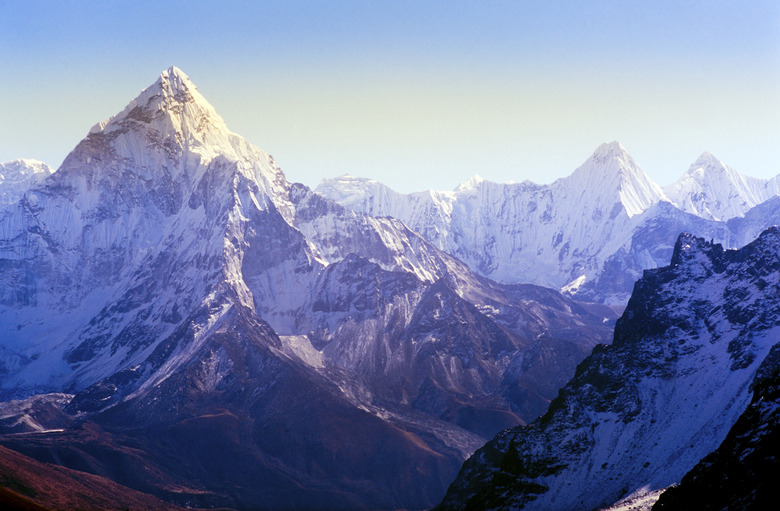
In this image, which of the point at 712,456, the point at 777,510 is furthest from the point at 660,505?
the point at 777,510

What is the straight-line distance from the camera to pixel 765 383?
134750 mm

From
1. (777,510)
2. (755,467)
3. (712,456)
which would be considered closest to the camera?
(777,510)

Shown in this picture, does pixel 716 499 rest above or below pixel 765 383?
below

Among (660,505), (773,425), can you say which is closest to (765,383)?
(773,425)

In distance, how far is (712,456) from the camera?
429 feet

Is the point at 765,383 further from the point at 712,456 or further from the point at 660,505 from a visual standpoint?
the point at 660,505

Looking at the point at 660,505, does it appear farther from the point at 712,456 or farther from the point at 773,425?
the point at 773,425

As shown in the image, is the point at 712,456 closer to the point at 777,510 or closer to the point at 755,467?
the point at 755,467

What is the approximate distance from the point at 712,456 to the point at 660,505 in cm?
1102

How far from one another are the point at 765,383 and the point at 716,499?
67.1 feet

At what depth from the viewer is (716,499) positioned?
123m

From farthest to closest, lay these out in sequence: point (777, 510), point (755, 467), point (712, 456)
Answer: point (712, 456), point (755, 467), point (777, 510)

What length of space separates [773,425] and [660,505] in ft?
70.8

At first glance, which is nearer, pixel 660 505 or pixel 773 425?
pixel 773 425
